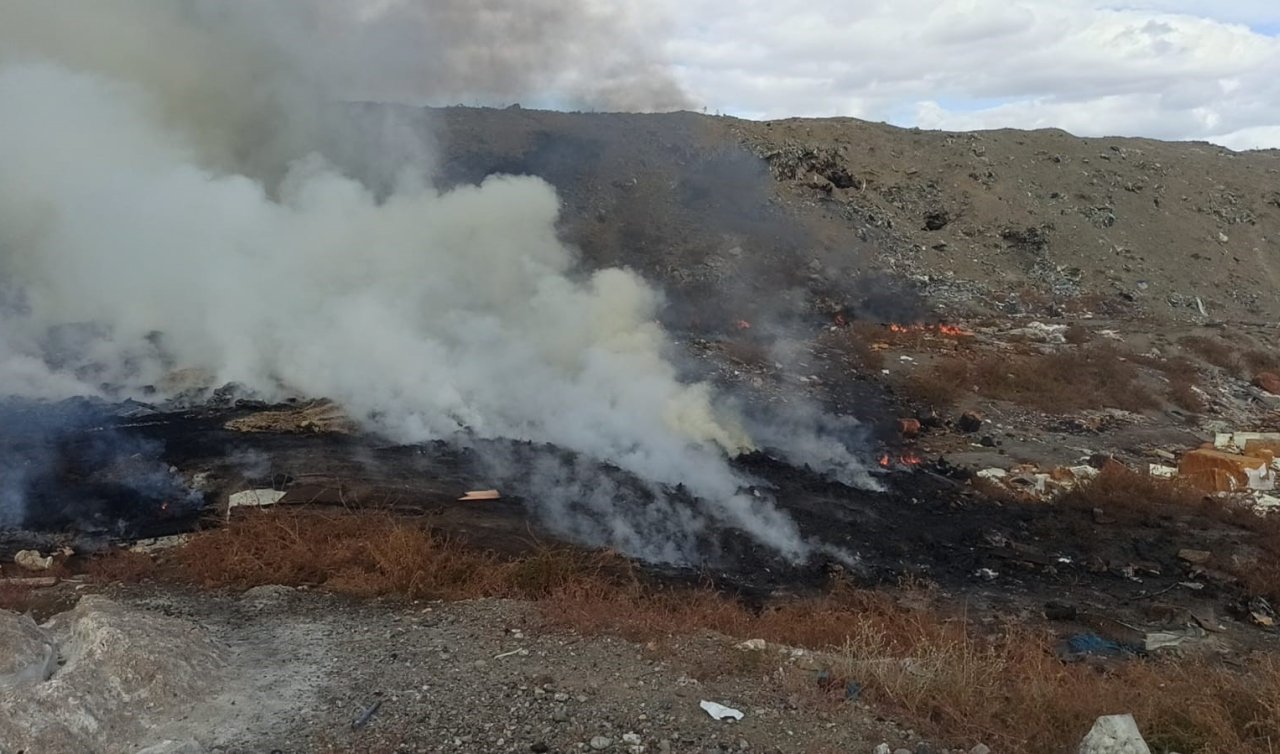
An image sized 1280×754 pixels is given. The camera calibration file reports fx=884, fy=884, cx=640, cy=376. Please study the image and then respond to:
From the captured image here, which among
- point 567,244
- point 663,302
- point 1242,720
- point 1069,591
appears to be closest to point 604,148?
point 567,244

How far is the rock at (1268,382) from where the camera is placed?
15.6 m

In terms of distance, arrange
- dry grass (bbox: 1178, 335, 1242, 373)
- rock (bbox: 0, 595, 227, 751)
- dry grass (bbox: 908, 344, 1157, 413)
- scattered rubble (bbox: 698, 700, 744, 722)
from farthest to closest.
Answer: dry grass (bbox: 1178, 335, 1242, 373)
dry grass (bbox: 908, 344, 1157, 413)
scattered rubble (bbox: 698, 700, 744, 722)
rock (bbox: 0, 595, 227, 751)

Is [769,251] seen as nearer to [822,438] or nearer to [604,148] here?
[604,148]

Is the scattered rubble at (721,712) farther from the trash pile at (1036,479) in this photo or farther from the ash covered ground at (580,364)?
the trash pile at (1036,479)

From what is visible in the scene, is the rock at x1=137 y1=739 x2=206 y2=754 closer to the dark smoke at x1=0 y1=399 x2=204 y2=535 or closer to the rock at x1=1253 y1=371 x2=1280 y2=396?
the dark smoke at x1=0 y1=399 x2=204 y2=535

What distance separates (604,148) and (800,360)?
12.6 metres

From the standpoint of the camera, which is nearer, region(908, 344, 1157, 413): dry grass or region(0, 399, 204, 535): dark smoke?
region(0, 399, 204, 535): dark smoke

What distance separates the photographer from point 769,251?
72.9ft

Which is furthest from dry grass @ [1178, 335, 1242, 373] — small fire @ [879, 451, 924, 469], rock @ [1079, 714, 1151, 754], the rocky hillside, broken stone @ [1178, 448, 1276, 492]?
rock @ [1079, 714, 1151, 754]

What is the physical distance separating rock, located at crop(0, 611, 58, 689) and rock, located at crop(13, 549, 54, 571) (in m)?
2.55

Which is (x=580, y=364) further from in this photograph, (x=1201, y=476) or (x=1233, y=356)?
(x=1233, y=356)

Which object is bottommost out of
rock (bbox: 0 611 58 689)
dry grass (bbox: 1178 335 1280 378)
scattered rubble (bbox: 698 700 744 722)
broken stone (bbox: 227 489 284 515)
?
broken stone (bbox: 227 489 284 515)

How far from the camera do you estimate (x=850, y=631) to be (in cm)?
632

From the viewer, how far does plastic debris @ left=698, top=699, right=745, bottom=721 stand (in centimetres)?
471
